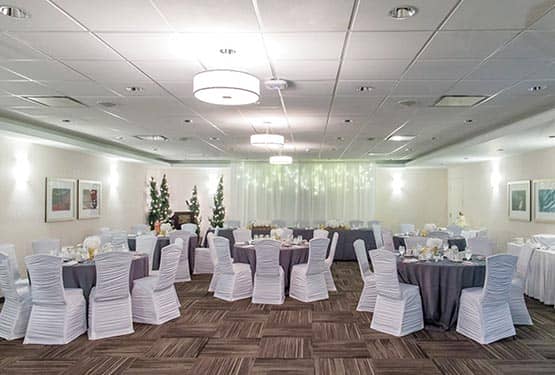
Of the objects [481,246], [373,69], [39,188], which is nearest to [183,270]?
[39,188]

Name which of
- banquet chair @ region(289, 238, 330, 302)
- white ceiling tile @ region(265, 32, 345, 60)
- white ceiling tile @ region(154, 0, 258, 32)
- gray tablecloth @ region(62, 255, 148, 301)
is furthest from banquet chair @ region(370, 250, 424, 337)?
gray tablecloth @ region(62, 255, 148, 301)

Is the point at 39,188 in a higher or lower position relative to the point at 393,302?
higher

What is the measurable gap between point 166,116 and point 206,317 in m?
3.33

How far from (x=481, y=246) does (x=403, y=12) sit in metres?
5.52

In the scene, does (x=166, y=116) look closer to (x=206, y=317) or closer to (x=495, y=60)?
(x=206, y=317)

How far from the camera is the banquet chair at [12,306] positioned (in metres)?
5.13

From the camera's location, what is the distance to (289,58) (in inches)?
166

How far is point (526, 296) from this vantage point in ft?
24.9

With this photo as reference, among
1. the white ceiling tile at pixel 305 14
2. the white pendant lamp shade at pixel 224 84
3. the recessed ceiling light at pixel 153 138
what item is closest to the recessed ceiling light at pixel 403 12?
the white ceiling tile at pixel 305 14

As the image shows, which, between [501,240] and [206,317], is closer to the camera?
[206,317]

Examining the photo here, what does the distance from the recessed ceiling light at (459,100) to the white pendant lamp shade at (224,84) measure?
3008 millimetres

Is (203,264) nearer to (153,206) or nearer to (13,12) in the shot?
(153,206)

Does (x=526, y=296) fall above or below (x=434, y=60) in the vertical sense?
below

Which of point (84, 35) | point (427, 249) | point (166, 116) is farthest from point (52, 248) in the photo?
point (427, 249)
